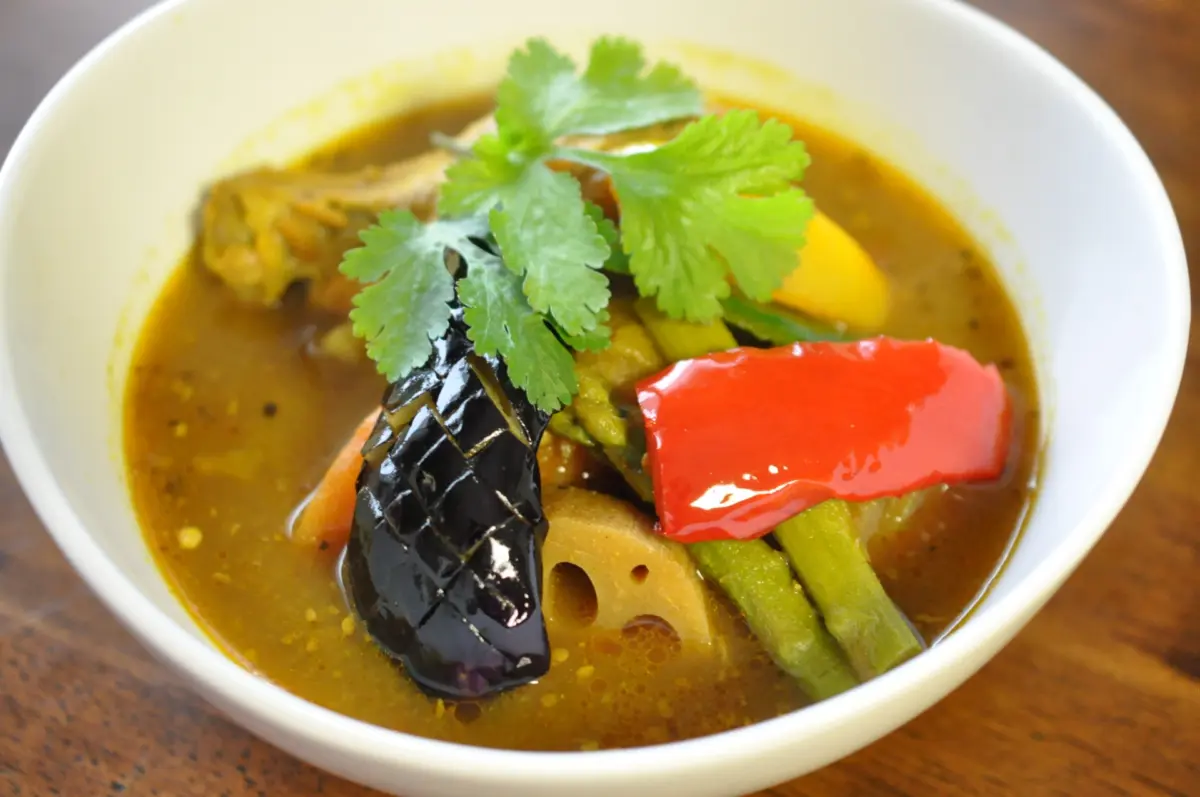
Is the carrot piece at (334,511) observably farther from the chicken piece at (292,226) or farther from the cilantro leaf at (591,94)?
the cilantro leaf at (591,94)

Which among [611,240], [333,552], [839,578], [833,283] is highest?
[611,240]

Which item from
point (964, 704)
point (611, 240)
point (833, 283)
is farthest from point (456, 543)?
point (833, 283)

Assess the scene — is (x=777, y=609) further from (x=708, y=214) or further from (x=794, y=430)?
(x=708, y=214)

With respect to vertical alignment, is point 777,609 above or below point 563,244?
below

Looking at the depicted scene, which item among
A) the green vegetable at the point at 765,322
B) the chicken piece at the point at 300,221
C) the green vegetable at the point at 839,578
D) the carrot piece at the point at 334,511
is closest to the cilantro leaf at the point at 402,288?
the carrot piece at the point at 334,511

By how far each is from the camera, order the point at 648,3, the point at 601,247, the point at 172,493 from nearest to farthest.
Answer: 1. the point at 601,247
2. the point at 172,493
3. the point at 648,3

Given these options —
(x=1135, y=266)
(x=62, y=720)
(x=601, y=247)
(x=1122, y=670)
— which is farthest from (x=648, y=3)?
(x=62, y=720)

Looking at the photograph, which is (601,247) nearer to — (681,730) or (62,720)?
(681,730)

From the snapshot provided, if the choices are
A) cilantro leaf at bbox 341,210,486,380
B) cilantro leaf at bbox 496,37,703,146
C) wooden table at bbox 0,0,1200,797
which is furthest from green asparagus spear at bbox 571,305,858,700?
cilantro leaf at bbox 496,37,703,146
